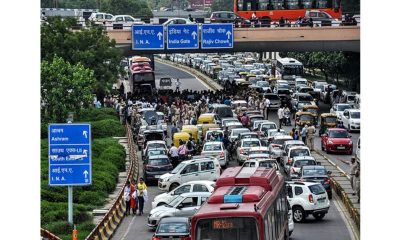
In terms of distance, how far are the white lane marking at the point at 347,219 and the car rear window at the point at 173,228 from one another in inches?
215

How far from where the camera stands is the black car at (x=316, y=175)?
4239cm

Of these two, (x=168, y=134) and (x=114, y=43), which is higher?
(x=114, y=43)

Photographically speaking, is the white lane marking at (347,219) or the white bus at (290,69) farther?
the white bus at (290,69)

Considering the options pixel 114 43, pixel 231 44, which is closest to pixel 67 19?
pixel 114 43

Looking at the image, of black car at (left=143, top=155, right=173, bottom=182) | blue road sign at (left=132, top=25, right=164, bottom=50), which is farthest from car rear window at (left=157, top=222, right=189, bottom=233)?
blue road sign at (left=132, top=25, right=164, bottom=50)

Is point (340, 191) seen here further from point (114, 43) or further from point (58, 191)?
point (114, 43)

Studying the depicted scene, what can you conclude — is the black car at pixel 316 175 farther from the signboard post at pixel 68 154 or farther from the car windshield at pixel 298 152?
the signboard post at pixel 68 154

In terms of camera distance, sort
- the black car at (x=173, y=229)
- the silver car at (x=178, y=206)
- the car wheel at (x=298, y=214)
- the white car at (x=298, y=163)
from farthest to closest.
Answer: the white car at (x=298, y=163) → the car wheel at (x=298, y=214) → the silver car at (x=178, y=206) → the black car at (x=173, y=229)

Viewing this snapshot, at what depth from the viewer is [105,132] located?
62.4 meters

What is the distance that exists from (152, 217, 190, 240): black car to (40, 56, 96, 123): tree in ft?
88.5

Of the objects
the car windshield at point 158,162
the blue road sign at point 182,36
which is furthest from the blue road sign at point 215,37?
the car windshield at point 158,162

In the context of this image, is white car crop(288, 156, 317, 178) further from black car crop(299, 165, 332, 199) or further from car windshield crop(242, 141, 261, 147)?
car windshield crop(242, 141, 261, 147)

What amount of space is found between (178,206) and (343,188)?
967 cm
